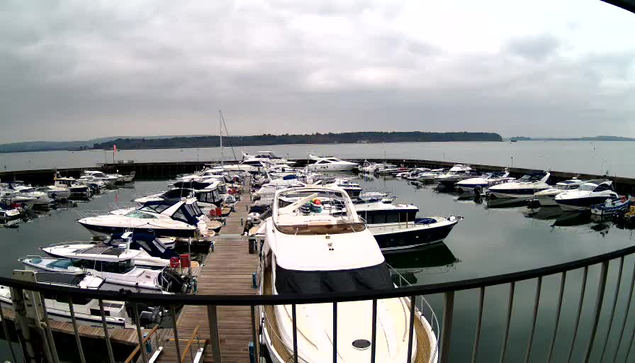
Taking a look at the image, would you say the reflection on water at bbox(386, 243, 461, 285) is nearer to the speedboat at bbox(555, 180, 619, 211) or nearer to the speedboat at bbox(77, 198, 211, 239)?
the speedboat at bbox(77, 198, 211, 239)

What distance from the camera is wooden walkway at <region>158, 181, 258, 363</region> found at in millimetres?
7582

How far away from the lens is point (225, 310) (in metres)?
9.10

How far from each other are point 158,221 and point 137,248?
3.66 metres

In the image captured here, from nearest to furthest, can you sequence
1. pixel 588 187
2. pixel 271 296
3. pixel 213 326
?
pixel 271 296
pixel 213 326
pixel 588 187

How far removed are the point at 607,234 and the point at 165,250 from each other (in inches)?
1067

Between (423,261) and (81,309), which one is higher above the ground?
(81,309)

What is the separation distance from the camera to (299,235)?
8266mm

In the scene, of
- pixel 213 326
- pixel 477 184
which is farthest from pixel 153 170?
pixel 213 326

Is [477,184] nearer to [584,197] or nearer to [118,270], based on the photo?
[584,197]

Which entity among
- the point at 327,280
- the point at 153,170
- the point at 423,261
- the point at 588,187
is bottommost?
the point at 153,170

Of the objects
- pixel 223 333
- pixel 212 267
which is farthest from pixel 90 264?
pixel 223 333

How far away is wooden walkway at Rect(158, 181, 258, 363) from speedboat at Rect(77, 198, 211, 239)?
12.8 feet

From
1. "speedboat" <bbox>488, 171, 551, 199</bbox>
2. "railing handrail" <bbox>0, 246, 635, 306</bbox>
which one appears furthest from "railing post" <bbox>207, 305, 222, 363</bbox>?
"speedboat" <bbox>488, 171, 551, 199</bbox>

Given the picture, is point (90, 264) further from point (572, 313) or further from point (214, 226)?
point (572, 313)
